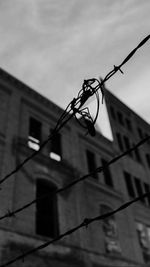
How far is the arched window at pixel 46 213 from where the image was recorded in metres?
10.2

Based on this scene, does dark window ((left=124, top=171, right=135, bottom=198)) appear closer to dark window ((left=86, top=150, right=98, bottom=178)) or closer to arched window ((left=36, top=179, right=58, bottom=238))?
dark window ((left=86, top=150, right=98, bottom=178))

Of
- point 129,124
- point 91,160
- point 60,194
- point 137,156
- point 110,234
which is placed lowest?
point 110,234

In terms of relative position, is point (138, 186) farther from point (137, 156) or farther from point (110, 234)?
point (110, 234)

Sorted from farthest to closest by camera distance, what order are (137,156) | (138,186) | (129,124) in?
(129,124) < (137,156) < (138,186)

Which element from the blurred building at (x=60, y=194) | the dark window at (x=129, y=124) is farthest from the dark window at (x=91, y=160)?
the dark window at (x=129, y=124)

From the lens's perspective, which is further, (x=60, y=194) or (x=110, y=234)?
(x=110, y=234)

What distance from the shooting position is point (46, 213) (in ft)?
35.1

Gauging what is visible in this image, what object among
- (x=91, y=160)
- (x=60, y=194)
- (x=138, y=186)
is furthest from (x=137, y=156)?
(x=60, y=194)

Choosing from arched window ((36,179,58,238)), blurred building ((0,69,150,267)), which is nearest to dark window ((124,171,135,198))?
blurred building ((0,69,150,267))

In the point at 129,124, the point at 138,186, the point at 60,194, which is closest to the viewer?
the point at 60,194

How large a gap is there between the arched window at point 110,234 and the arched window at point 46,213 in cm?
298

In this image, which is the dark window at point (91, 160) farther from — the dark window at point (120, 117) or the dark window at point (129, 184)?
the dark window at point (120, 117)

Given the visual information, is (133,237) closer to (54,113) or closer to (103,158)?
(103,158)

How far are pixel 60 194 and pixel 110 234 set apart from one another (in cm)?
336
